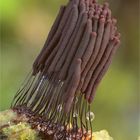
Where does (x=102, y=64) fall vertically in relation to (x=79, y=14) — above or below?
below

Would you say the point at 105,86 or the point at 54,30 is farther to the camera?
the point at 105,86

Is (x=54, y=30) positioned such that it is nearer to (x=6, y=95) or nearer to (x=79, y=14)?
(x=79, y=14)

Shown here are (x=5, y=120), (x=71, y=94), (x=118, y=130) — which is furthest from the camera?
(x=118, y=130)

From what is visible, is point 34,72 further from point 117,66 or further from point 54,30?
point 117,66

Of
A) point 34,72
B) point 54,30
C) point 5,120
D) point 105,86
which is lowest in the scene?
point 105,86

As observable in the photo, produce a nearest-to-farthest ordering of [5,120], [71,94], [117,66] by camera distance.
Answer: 1. [71,94]
2. [5,120]
3. [117,66]

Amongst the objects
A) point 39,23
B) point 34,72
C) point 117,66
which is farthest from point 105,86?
point 34,72
